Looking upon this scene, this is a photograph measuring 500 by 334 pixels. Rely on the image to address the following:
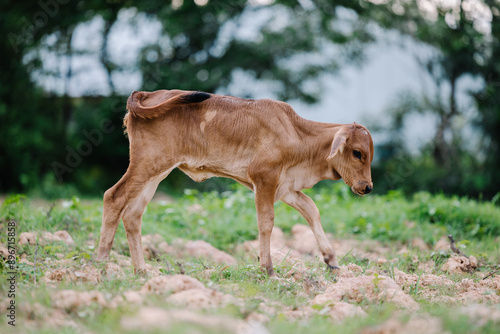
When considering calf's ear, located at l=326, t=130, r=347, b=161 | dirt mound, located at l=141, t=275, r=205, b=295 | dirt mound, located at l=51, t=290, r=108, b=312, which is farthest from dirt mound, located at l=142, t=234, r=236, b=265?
dirt mound, located at l=51, t=290, r=108, b=312

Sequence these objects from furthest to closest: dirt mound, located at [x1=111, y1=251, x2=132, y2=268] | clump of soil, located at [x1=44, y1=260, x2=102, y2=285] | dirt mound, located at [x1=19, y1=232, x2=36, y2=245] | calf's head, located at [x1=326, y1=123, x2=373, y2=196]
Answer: dirt mound, located at [x1=19, y1=232, x2=36, y2=245]
dirt mound, located at [x1=111, y1=251, x2=132, y2=268]
calf's head, located at [x1=326, y1=123, x2=373, y2=196]
clump of soil, located at [x1=44, y1=260, x2=102, y2=285]

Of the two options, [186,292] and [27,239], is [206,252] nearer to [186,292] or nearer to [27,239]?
[27,239]

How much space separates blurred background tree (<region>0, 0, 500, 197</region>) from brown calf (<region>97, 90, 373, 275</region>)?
9553mm

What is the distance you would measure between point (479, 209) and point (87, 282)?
22.0ft

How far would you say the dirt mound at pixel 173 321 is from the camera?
8.80 feet

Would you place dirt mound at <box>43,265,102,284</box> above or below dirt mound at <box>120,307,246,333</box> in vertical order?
below

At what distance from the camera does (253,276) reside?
4738 millimetres

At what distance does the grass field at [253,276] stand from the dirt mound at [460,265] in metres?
0.02

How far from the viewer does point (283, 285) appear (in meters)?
4.46

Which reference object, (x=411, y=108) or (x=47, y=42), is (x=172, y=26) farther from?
(x=411, y=108)

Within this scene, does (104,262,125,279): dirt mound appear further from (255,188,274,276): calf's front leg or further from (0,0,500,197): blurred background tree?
(0,0,500,197): blurred background tree

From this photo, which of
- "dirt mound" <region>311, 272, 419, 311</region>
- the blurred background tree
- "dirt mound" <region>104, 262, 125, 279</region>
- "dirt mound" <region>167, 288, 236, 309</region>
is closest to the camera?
"dirt mound" <region>167, 288, 236, 309</region>

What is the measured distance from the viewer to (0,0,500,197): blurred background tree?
46.8 ft

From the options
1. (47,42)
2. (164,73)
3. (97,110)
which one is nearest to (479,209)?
(164,73)
